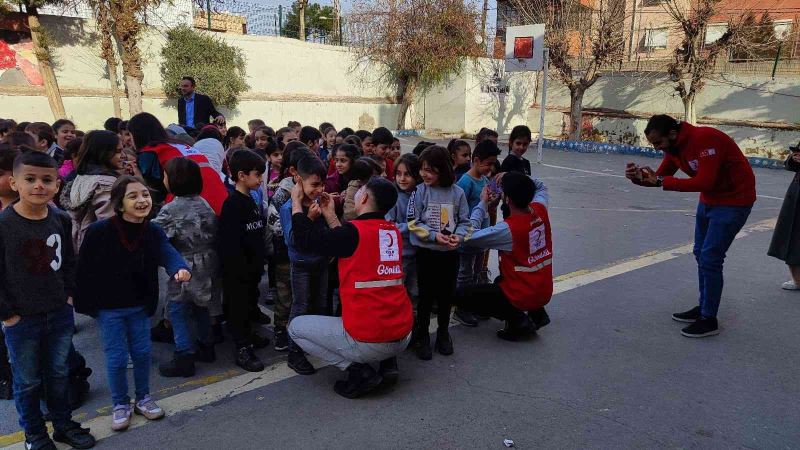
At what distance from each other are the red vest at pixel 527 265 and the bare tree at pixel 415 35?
2138 cm

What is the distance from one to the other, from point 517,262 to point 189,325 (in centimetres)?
245

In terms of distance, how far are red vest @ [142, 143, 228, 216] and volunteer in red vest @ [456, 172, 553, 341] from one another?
6.43 feet

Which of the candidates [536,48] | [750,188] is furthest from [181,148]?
[536,48]

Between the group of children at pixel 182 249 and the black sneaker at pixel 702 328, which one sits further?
the black sneaker at pixel 702 328

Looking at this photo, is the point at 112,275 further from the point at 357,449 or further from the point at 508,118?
the point at 508,118

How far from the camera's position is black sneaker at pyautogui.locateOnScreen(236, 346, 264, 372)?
12.5 ft

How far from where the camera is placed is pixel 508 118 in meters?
26.9

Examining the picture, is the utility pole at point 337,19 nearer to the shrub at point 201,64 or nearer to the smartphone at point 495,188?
the shrub at point 201,64

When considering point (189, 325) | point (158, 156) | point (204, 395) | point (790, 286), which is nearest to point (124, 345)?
point (204, 395)

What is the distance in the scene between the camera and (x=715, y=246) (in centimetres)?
447

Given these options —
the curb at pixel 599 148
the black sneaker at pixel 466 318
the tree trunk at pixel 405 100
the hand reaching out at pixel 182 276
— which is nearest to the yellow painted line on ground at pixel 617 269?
the black sneaker at pixel 466 318

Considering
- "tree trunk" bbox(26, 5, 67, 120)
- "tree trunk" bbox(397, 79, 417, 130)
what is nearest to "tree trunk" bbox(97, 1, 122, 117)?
"tree trunk" bbox(26, 5, 67, 120)

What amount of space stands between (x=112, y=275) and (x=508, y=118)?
25.5 meters

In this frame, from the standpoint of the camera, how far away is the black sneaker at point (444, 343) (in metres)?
4.13
